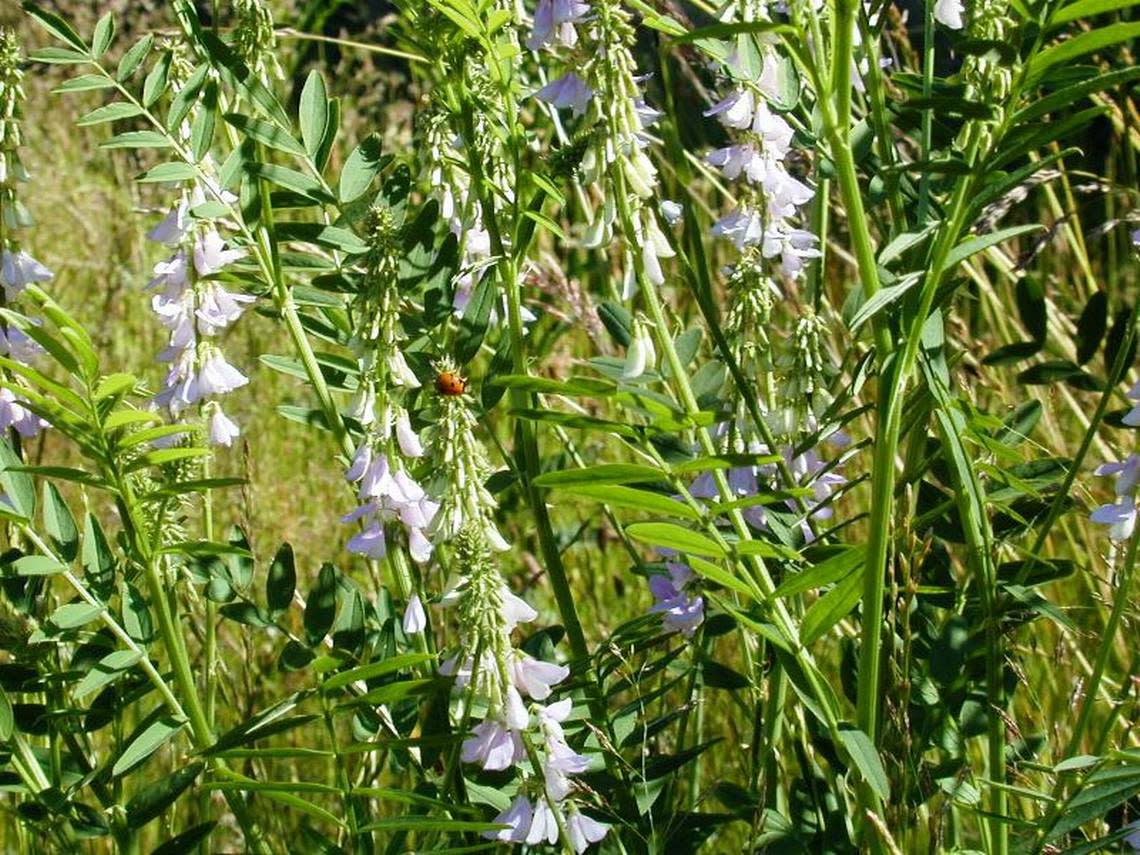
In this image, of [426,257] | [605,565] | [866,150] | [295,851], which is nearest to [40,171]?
[605,565]

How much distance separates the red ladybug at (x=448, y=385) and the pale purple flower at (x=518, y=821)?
363mm

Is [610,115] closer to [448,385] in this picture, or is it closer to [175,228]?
[448,385]

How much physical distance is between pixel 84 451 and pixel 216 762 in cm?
34

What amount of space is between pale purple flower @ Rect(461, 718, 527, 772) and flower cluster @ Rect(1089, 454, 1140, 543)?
56 cm

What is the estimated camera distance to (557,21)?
4.35 feet

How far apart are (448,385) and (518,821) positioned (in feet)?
1.27

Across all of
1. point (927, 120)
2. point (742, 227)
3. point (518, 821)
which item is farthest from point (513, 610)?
point (927, 120)

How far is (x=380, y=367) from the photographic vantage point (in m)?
1.38

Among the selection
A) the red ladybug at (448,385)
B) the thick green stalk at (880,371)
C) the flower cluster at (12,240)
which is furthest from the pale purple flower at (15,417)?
the thick green stalk at (880,371)

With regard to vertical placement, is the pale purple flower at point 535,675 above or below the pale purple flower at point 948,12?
below

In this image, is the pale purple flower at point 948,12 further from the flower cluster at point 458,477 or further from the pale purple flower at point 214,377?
the pale purple flower at point 214,377

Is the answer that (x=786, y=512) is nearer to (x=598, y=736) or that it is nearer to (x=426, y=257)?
(x=598, y=736)

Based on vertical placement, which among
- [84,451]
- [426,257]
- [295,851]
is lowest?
[295,851]

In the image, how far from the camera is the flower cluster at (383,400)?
4.50ft
